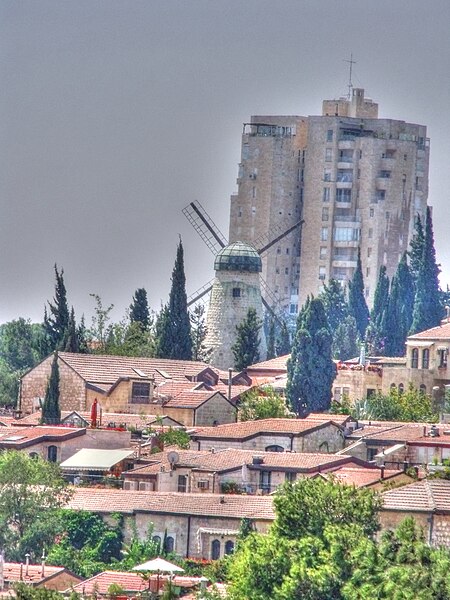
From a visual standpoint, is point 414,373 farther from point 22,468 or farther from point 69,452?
point 22,468

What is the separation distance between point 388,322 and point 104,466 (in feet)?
161

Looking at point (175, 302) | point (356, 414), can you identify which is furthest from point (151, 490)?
point (175, 302)

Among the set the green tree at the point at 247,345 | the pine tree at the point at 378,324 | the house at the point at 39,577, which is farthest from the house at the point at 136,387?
the house at the point at 39,577

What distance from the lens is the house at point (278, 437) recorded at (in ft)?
335

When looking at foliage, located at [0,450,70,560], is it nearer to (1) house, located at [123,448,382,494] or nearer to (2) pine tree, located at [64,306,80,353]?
(1) house, located at [123,448,382,494]

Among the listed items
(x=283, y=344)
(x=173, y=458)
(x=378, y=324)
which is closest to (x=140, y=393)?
(x=173, y=458)

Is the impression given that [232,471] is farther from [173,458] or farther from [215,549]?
[215,549]

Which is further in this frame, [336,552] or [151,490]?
[151,490]

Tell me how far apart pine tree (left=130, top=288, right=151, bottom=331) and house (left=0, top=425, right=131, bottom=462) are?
4203 cm

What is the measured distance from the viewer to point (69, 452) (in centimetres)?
10362

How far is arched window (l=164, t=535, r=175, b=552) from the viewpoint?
86.1 m

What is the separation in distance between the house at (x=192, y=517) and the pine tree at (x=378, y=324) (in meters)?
53.9

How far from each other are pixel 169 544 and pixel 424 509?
10.8 meters

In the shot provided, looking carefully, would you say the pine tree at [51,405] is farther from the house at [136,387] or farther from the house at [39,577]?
the house at [39,577]
